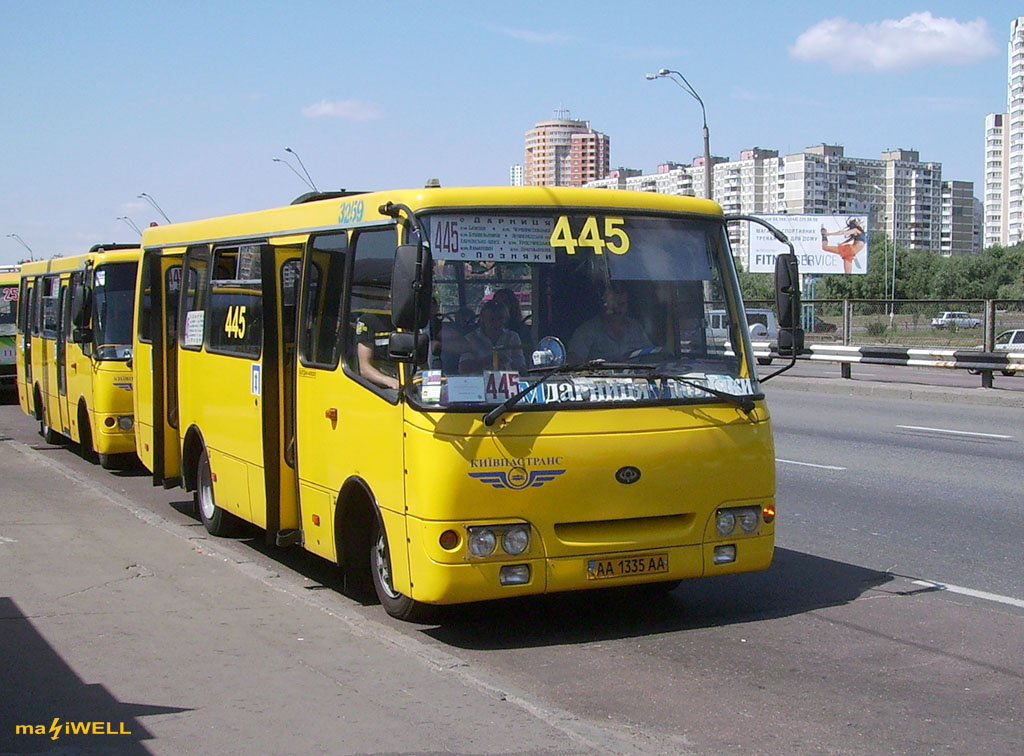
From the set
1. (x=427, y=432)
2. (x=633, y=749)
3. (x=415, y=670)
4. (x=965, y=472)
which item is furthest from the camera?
(x=965, y=472)

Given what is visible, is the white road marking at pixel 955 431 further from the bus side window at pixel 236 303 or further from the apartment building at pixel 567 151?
the apartment building at pixel 567 151

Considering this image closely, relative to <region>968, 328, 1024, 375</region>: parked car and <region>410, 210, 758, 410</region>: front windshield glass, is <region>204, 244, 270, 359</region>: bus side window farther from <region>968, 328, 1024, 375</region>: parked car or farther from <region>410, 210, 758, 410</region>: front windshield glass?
<region>968, 328, 1024, 375</region>: parked car

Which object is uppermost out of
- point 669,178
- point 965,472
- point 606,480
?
point 669,178

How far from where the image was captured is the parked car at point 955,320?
97.5 feet

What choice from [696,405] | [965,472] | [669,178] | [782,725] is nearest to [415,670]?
[782,725]

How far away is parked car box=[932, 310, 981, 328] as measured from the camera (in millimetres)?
29719

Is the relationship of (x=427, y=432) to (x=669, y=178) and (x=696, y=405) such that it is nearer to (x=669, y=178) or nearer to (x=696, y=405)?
(x=696, y=405)

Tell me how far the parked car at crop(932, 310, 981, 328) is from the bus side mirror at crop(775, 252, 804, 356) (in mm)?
22170

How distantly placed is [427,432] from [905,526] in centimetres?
525

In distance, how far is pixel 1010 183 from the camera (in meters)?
160

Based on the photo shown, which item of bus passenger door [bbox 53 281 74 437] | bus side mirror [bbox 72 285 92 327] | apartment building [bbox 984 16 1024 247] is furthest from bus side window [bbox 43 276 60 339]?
apartment building [bbox 984 16 1024 247]

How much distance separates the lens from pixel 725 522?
7.27 meters

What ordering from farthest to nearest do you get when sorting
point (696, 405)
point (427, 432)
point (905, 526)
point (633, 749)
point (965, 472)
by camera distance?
point (965, 472)
point (905, 526)
point (696, 405)
point (427, 432)
point (633, 749)

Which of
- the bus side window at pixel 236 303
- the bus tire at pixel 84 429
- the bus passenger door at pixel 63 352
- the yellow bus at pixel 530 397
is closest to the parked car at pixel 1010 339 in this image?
the bus passenger door at pixel 63 352
